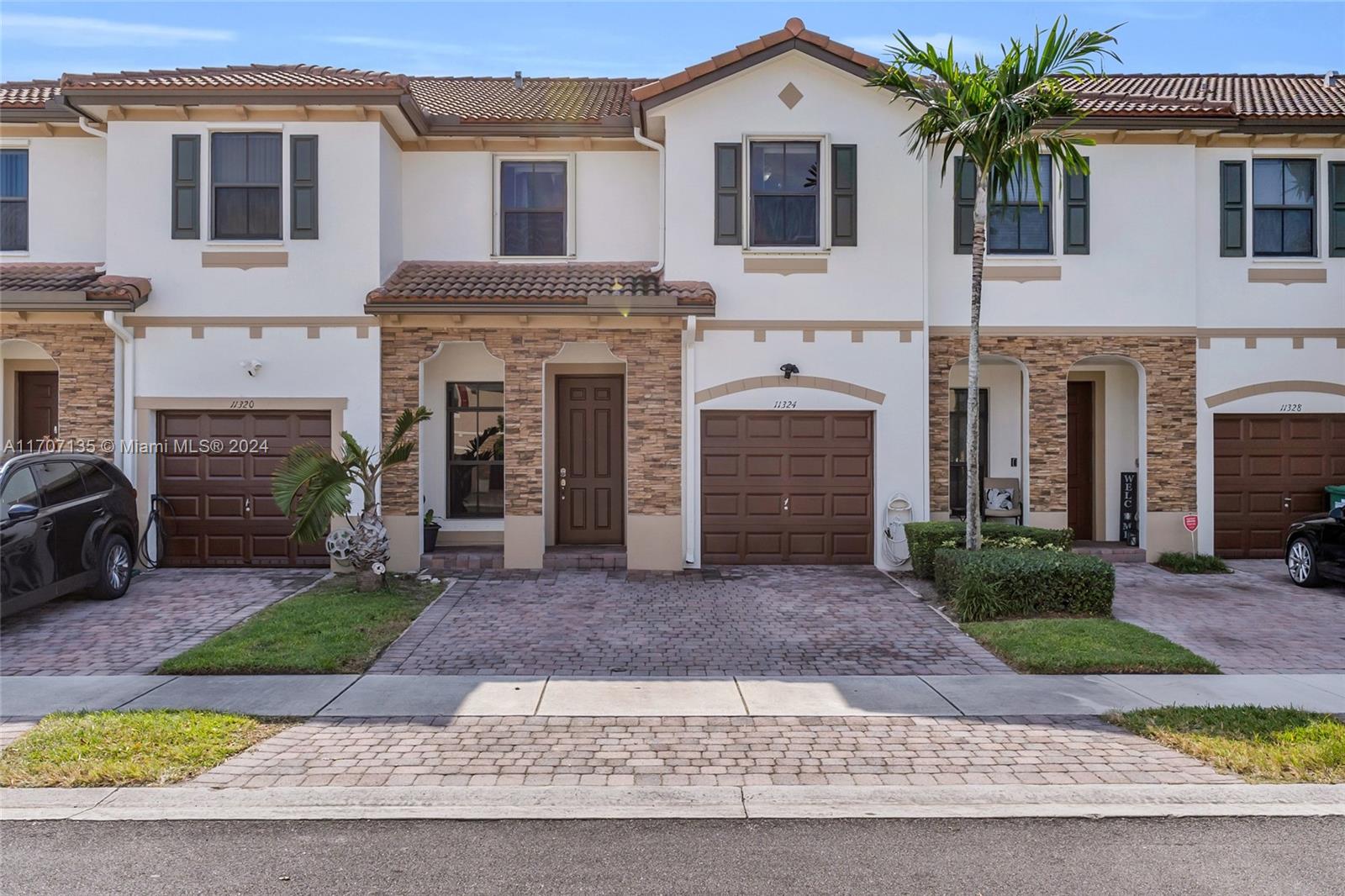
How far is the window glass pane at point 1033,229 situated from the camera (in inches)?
534

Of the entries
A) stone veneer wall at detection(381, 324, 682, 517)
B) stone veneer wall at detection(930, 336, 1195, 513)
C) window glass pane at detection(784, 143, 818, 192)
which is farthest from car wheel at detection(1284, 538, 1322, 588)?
stone veneer wall at detection(381, 324, 682, 517)

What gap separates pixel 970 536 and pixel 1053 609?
1.74 metres

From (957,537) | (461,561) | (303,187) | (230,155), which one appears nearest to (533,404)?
(461,561)

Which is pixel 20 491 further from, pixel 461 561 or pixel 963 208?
pixel 963 208

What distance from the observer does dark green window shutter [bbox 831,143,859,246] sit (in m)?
12.9

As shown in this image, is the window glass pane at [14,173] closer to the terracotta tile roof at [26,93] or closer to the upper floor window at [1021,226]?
the terracotta tile roof at [26,93]

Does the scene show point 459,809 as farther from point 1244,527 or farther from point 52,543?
point 1244,527

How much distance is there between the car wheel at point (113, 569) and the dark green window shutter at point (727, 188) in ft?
29.4

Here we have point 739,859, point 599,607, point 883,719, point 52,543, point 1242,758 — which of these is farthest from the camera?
point 599,607

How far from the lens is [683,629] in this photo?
937 centimetres

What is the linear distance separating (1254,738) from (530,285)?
10.1 metres

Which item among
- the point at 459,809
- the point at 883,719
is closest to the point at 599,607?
the point at 883,719

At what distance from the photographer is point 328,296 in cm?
1267

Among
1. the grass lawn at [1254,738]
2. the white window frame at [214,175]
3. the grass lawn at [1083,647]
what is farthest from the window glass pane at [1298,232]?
the white window frame at [214,175]
